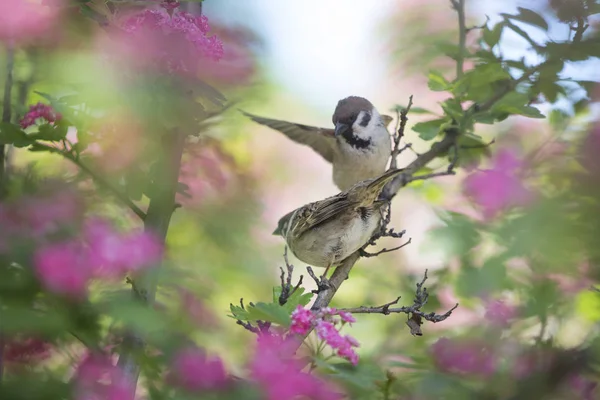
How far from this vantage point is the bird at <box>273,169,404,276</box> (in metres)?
1.65

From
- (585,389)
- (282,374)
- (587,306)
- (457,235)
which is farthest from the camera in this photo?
(457,235)

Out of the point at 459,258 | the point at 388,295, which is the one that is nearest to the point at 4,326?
the point at 459,258

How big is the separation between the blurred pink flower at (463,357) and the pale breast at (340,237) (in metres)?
0.31

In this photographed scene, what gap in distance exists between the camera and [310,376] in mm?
1049

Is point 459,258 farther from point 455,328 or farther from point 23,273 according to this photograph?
Result: point 23,273

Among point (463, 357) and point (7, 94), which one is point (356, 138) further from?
point (7, 94)

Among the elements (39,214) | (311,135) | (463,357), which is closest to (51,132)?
(39,214)

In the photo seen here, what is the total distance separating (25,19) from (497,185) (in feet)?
4.17

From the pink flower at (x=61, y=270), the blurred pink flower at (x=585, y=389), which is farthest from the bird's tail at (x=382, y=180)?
the pink flower at (x=61, y=270)

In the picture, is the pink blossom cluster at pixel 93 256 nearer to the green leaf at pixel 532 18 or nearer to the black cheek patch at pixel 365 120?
the green leaf at pixel 532 18

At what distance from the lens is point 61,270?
1.08 meters

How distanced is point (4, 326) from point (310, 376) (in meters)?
0.44

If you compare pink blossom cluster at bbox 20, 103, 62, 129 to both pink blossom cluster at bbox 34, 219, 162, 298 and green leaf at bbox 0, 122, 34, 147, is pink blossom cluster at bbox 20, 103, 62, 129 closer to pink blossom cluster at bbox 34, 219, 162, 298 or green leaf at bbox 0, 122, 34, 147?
green leaf at bbox 0, 122, 34, 147

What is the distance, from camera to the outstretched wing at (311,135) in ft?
8.54
